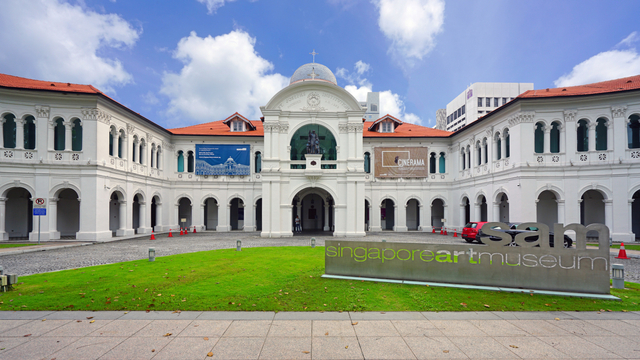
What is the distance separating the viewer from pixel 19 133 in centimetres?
2102

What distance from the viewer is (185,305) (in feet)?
23.6

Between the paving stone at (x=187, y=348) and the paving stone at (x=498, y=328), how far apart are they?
5043 mm

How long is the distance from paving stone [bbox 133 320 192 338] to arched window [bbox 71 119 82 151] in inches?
848

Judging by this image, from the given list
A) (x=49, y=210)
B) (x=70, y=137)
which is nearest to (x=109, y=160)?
(x=70, y=137)

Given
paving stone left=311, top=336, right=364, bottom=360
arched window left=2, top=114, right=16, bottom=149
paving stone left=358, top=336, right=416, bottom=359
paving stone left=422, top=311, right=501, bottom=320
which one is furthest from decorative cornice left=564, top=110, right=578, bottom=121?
arched window left=2, top=114, right=16, bottom=149

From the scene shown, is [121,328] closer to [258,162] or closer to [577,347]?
[577,347]

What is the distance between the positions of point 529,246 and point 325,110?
1959 cm

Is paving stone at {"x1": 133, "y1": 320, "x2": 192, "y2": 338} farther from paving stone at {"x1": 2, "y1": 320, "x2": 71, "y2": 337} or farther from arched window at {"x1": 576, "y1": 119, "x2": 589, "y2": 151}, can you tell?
arched window at {"x1": 576, "y1": 119, "x2": 589, "y2": 151}

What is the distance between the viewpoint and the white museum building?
21.2 meters

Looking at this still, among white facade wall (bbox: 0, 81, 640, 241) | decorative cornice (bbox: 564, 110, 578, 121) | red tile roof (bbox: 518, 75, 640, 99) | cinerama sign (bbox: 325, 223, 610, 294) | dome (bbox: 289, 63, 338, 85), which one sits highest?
dome (bbox: 289, 63, 338, 85)

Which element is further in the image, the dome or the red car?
the dome

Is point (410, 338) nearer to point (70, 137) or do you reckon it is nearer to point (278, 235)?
point (278, 235)

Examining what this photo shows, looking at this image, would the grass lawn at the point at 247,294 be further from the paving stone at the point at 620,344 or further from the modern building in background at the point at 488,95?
the modern building in background at the point at 488,95

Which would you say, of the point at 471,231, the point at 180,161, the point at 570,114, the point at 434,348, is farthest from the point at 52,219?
the point at 570,114
